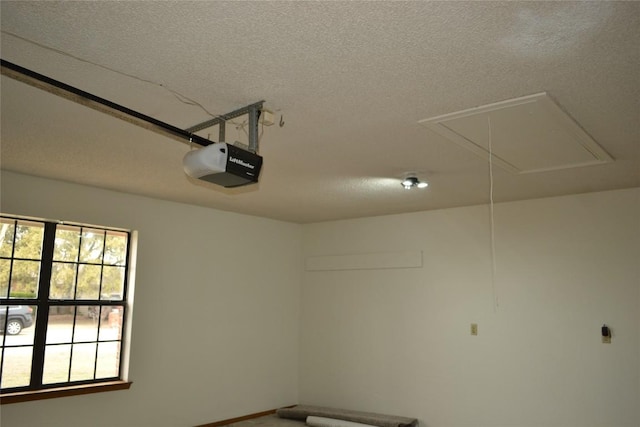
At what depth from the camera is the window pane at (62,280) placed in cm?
492

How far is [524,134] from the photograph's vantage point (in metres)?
3.48

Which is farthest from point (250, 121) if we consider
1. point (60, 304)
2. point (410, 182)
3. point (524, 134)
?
point (60, 304)

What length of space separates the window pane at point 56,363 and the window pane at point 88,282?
0.51 m

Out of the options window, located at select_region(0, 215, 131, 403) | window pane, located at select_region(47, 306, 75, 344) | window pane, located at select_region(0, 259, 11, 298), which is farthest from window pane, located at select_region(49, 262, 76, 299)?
window pane, located at select_region(0, 259, 11, 298)

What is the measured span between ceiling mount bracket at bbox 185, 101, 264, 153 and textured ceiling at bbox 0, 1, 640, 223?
0.14ft

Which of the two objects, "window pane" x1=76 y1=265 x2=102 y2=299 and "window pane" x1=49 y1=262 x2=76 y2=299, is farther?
"window pane" x1=76 y1=265 x2=102 y2=299

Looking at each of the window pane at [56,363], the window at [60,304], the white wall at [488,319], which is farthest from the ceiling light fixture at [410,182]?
the window pane at [56,363]

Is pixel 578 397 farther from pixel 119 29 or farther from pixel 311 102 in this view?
pixel 119 29

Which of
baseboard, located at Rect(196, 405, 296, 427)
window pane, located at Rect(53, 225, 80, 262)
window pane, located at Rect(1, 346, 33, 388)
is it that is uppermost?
window pane, located at Rect(53, 225, 80, 262)

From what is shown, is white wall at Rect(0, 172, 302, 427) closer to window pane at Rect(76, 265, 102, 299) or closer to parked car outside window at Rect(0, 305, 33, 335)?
window pane at Rect(76, 265, 102, 299)

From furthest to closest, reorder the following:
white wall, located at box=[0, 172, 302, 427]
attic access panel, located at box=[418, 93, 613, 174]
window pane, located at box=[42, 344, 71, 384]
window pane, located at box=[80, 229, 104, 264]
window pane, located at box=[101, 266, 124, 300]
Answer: window pane, located at box=[101, 266, 124, 300], window pane, located at box=[80, 229, 104, 264], white wall, located at box=[0, 172, 302, 427], window pane, located at box=[42, 344, 71, 384], attic access panel, located at box=[418, 93, 613, 174]

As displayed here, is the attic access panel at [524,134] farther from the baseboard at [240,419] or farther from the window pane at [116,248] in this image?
the baseboard at [240,419]

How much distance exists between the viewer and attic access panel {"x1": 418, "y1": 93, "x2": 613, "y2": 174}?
3.03 meters

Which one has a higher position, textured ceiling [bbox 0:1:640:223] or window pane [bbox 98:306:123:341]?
textured ceiling [bbox 0:1:640:223]
